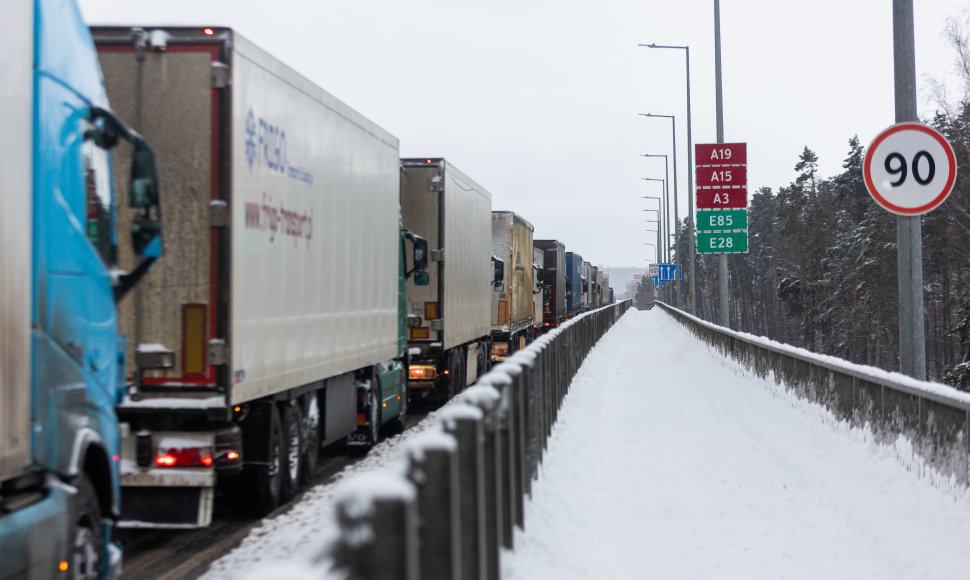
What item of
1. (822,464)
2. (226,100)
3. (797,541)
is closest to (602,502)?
(797,541)

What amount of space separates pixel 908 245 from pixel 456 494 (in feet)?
22.5

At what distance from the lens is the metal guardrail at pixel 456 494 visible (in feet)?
9.29

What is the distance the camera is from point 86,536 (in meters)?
5.25

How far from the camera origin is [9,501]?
4.48 m

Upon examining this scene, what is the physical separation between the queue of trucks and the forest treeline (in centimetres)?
2723

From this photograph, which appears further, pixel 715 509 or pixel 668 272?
pixel 668 272

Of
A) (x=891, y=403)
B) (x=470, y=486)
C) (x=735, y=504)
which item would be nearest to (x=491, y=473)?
(x=470, y=486)

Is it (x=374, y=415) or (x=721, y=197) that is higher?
(x=721, y=197)

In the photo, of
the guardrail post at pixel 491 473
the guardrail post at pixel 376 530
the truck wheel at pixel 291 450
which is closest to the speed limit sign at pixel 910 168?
the guardrail post at pixel 491 473

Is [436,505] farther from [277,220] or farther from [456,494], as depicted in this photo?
[277,220]

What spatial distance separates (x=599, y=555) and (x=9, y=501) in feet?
12.3

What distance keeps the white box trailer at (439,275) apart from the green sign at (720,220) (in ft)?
26.3

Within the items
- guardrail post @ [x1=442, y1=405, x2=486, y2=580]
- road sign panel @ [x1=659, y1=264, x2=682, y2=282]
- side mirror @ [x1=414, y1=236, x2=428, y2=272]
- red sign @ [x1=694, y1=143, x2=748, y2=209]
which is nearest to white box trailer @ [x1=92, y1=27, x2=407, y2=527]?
guardrail post @ [x1=442, y1=405, x2=486, y2=580]

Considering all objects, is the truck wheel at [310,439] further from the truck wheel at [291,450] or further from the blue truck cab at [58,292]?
the blue truck cab at [58,292]
